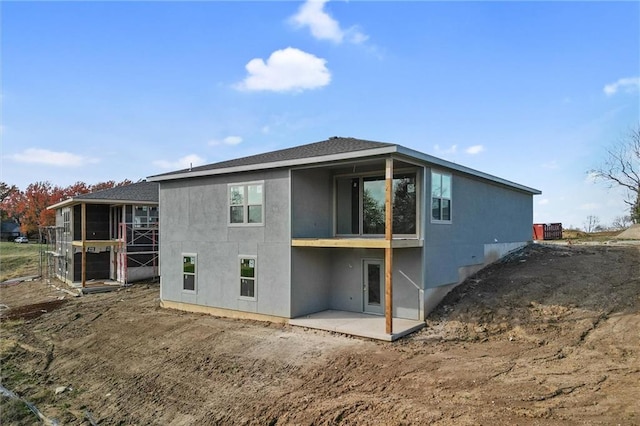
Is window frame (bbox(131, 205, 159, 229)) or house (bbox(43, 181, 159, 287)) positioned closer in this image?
house (bbox(43, 181, 159, 287))

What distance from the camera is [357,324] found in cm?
1002

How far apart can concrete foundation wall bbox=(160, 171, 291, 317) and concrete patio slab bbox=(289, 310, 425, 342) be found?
2.76 feet

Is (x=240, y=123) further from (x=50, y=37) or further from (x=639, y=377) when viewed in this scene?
(x=639, y=377)

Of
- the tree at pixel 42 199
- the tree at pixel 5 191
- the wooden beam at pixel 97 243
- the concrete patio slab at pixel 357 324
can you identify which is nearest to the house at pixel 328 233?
the concrete patio slab at pixel 357 324

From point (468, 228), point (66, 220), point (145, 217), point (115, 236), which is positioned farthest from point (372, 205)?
point (66, 220)

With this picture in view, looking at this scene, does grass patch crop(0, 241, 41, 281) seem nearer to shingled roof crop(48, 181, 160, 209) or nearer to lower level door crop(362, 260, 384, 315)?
shingled roof crop(48, 181, 160, 209)

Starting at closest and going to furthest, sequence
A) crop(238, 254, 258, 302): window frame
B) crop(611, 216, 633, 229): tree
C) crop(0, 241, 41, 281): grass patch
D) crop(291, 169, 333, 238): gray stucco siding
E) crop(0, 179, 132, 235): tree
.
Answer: crop(291, 169, 333, 238): gray stucco siding
crop(238, 254, 258, 302): window frame
crop(0, 241, 41, 281): grass patch
crop(611, 216, 633, 229): tree
crop(0, 179, 132, 235): tree

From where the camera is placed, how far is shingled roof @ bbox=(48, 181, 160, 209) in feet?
63.1

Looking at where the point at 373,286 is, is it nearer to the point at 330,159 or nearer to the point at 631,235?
the point at 330,159

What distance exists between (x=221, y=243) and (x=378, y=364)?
687 cm

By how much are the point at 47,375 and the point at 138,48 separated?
10442 millimetres

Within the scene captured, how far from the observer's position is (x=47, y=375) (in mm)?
9867

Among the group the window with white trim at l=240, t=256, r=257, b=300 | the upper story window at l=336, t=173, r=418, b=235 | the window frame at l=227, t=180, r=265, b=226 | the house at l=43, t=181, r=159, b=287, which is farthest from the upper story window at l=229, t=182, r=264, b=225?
the house at l=43, t=181, r=159, b=287

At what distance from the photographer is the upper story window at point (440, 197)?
35.4ft
